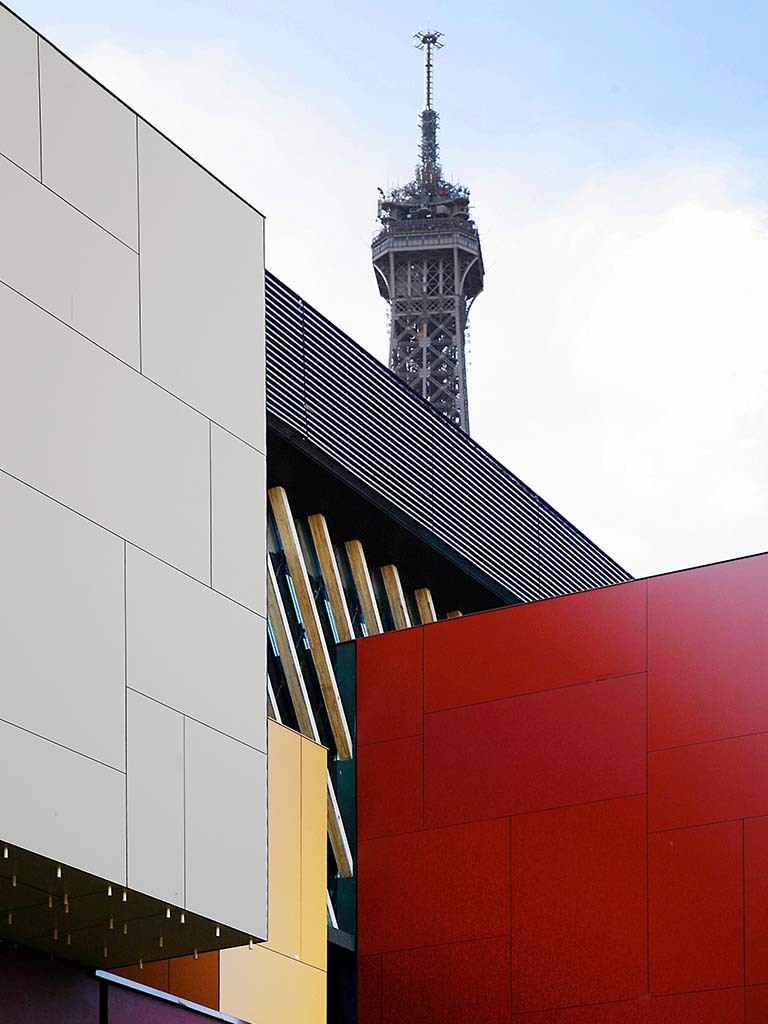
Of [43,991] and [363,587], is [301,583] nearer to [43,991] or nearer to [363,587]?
[363,587]

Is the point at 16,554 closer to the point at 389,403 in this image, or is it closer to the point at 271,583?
the point at 271,583

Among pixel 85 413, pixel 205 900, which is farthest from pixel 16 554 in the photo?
pixel 205 900

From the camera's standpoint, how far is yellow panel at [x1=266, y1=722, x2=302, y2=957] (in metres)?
15.9

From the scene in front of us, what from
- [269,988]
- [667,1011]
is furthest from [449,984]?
[269,988]

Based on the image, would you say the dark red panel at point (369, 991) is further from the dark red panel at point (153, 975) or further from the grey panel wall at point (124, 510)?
the grey panel wall at point (124, 510)

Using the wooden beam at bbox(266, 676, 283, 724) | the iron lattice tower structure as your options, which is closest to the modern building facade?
the wooden beam at bbox(266, 676, 283, 724)

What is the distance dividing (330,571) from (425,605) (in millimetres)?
2768

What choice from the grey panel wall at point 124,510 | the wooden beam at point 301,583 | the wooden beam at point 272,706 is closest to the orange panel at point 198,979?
the grey panel wall at point 124,510

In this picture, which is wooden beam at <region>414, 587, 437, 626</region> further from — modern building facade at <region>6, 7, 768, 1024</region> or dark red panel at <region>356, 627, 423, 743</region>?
dark red panel at <region>356, 627, 423, 743</region>

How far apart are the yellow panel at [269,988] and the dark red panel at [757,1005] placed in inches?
194

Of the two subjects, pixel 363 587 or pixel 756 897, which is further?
pixel 363 587

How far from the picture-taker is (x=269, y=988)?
15.2 meters

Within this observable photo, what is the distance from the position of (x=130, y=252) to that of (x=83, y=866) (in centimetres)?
385

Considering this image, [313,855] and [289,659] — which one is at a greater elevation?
[289,659]
